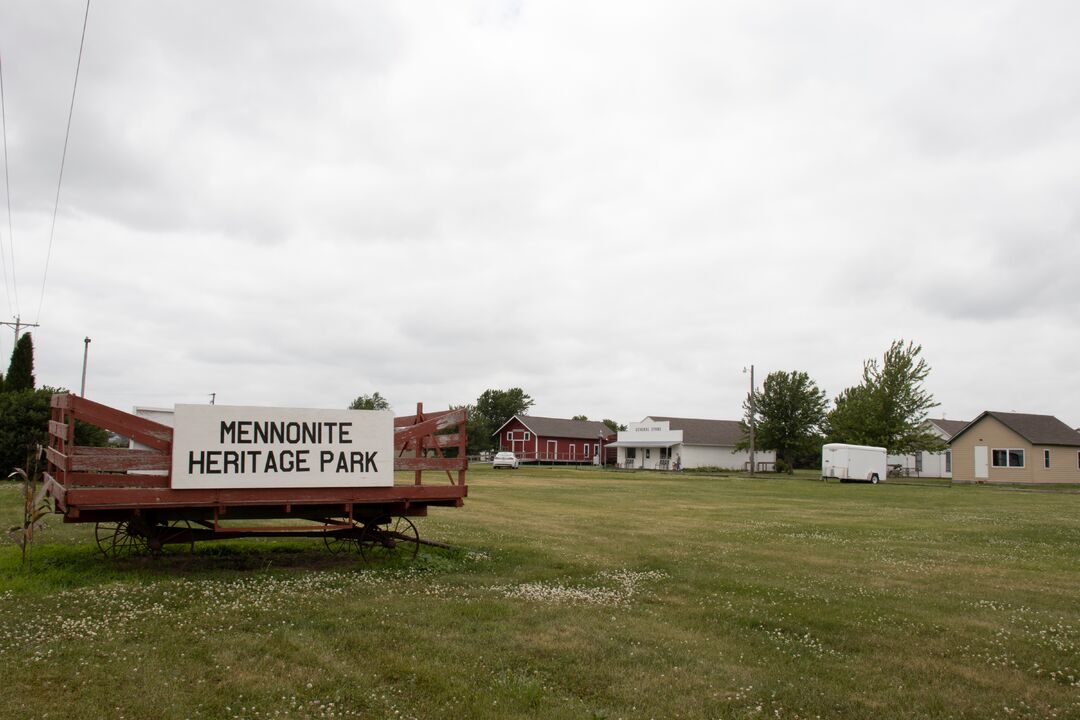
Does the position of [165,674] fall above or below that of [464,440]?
below

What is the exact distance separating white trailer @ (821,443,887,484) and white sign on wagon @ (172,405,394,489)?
48.4m

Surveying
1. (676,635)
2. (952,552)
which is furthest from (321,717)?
(952,552)

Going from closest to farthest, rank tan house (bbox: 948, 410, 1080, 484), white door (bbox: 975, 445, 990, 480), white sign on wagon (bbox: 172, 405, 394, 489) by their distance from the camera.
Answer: white sign on wagon (bbox: 172, 405, 394, 489) < tan house (bbox: 948, 410, 1080, 484) < white door (bbox: 975, 445, 990, 480)

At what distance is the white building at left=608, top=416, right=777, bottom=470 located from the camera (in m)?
80.6

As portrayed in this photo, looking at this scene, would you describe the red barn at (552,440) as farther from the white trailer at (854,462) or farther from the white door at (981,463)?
the white door at (981,463)

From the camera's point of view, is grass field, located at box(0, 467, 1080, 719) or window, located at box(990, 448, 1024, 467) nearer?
grass field, located at box(0, 467, 1080, 719)

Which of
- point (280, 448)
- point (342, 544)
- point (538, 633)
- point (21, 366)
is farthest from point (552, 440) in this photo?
point (538, 633)

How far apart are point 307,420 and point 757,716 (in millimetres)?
7644

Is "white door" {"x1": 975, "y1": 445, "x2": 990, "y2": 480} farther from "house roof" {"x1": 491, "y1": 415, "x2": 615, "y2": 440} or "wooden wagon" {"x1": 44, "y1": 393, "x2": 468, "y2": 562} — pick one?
"wooden wagon" {"x1": 44, "y1": 393, "x2": 468, "y2": 562}

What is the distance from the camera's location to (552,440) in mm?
94062

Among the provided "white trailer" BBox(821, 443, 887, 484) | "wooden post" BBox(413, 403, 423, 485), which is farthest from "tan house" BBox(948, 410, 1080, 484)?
"wooden post" BBox(413, 403, 423, 485)

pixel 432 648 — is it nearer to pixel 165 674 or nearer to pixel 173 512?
pixel 165 674

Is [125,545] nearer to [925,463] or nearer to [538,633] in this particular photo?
[538,633]

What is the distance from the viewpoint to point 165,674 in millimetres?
6355
